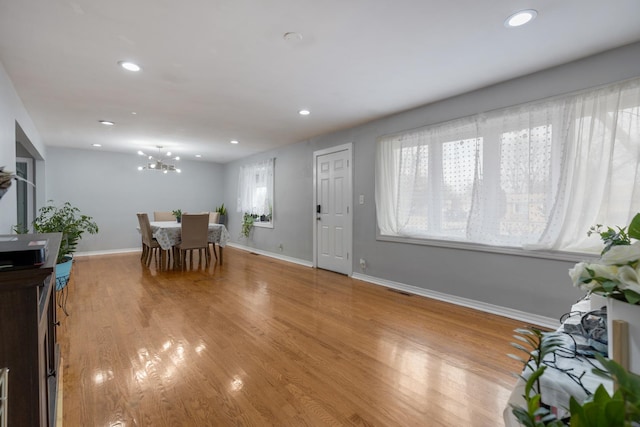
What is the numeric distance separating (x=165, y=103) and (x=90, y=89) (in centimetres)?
70

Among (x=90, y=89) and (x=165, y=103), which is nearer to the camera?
(x=90, y=89)

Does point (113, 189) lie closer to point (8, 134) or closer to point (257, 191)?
point (257, 191)

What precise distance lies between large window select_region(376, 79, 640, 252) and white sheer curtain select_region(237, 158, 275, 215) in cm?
325

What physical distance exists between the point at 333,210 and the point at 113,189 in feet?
17.1

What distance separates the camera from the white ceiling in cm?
184

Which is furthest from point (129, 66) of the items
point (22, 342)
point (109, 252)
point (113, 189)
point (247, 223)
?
point (109, 252)

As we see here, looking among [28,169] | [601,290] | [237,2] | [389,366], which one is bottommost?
[389,366]

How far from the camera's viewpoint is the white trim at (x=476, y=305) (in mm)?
2641

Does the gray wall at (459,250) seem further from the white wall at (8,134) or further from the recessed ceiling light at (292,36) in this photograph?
the white wall at (8,134)

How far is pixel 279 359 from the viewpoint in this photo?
209 centimetres

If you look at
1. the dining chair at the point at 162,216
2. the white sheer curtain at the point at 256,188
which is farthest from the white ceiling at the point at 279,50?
the dining chair at the point at 162,216

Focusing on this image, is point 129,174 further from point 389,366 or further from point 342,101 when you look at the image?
point 389,366

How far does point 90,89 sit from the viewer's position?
3.04 meters

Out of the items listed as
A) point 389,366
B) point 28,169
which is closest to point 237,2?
point 389,366
